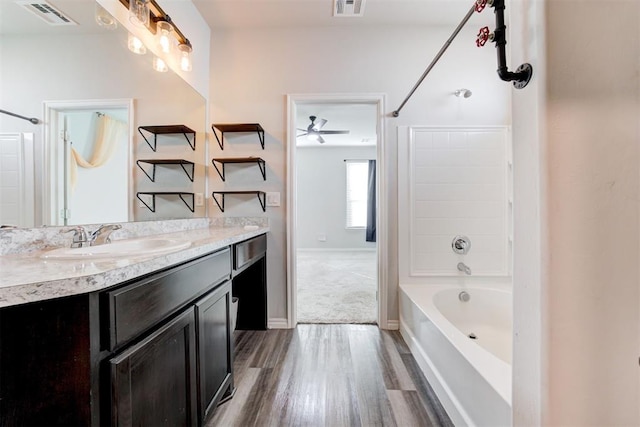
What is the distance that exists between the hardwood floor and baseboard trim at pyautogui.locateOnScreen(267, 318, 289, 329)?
81 mm

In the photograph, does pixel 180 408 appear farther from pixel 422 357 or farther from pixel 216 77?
pixel 216 77

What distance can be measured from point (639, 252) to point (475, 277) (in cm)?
173

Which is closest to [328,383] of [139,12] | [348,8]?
[139,12]

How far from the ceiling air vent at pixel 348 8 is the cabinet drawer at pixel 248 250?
72.2 inches

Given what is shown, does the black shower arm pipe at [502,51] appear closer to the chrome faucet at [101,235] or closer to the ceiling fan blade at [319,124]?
the chrome faucet at [101,235]

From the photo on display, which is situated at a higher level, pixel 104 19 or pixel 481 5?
pixel 104 19

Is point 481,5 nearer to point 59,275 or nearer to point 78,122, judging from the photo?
point 59,275

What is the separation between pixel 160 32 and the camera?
5.14 feet

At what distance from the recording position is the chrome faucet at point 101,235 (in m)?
1.09

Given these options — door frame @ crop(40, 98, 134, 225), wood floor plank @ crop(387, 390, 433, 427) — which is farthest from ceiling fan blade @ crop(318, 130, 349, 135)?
wood floor plank @ crop(387, 390, 433, 427)

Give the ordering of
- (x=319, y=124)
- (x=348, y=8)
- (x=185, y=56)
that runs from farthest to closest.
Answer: (x=319, y=124), (x=348, y=8), (x=185, y=56)

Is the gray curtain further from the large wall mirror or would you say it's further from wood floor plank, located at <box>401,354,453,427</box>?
the large wall mirror

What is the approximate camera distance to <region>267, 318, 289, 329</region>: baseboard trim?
7.01ft

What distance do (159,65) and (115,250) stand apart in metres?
1.23
